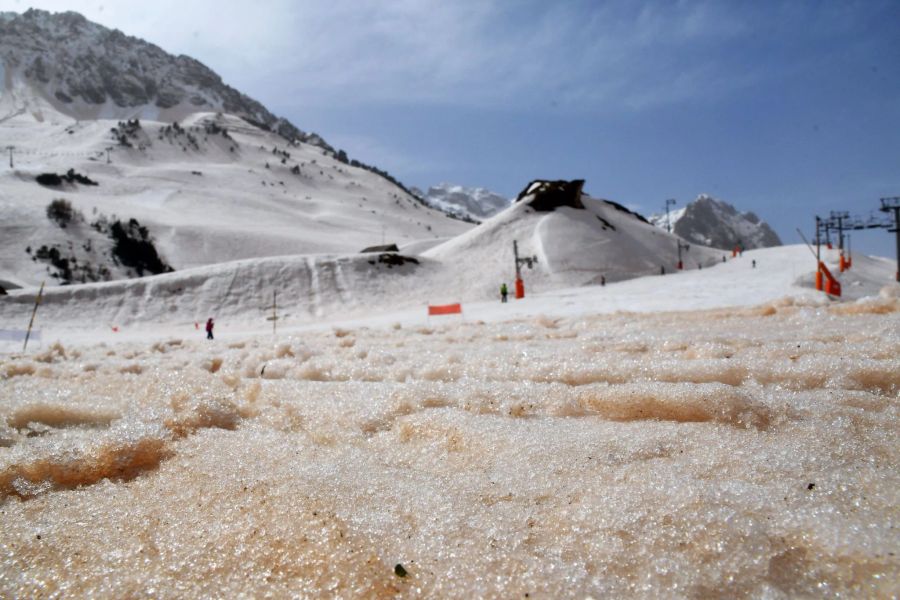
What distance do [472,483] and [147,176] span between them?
97094 millimetres

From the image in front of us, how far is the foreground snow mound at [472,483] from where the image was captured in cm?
176

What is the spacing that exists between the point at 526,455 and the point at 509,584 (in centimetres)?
96

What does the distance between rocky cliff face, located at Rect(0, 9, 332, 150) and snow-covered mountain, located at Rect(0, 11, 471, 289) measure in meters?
0.43

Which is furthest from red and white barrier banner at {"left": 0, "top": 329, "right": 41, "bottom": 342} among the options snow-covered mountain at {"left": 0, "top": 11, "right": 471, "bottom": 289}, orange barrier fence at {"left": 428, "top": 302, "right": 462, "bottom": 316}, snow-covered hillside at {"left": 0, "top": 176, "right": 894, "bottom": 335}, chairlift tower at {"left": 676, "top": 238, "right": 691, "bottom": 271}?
chairlift tower at {"left": 676, "top": 238, "right": 691, "bottom": 271}

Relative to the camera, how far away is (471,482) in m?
2.42

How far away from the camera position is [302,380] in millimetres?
4797

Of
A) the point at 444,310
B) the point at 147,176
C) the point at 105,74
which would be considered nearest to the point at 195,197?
the point at 147,176

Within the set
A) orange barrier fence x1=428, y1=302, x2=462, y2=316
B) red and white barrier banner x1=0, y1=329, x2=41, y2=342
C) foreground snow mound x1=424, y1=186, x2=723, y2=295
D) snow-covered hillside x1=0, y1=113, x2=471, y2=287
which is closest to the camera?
red and white barrier banner x1=0, y1=329, x2=41, y2=342

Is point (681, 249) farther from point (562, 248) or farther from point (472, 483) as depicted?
point (472, 483)

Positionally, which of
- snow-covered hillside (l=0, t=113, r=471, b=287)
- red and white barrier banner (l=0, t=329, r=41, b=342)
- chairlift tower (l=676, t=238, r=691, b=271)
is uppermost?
snow-covered hillside (l=0, t=113, r=471, b=287)

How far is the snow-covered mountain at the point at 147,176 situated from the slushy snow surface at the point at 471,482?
4771cm

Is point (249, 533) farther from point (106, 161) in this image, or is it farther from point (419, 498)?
point (106, 161)

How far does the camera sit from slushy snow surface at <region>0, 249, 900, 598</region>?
176 cm

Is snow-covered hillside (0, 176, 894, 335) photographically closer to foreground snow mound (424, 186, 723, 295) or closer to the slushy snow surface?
foreground snow mound (424, 186, 723, 295)
